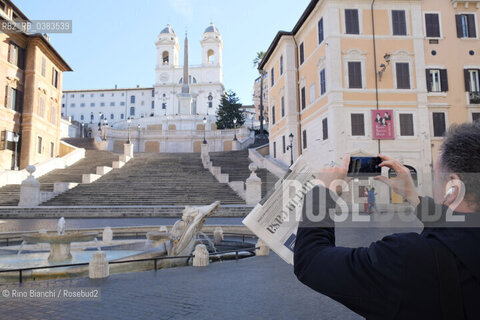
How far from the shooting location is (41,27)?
31.4 metres

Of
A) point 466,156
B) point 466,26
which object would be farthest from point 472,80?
point 466,156

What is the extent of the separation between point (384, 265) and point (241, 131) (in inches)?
1846

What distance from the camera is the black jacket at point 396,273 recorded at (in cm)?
128

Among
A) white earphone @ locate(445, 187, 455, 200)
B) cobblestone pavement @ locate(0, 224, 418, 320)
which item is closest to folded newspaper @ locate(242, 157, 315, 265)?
white earphone @ locate(445, 187, 455, 200)

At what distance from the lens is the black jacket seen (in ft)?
4.19

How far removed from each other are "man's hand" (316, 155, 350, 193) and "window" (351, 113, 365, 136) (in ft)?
78.7

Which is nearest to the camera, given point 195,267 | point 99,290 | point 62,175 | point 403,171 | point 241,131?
point 403,171

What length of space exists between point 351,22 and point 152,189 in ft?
57.7

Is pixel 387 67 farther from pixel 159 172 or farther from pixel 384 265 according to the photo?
pixel 384 265

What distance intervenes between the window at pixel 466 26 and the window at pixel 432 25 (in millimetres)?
1549

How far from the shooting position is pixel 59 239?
782 centimetres

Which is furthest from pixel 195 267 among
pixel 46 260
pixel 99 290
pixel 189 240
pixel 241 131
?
pixel 241 131

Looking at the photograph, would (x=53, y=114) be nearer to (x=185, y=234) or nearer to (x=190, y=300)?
(x=185, y=234)

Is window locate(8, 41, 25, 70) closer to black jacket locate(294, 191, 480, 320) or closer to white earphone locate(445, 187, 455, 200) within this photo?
black jacket locate(294, 191, 480, 320)
